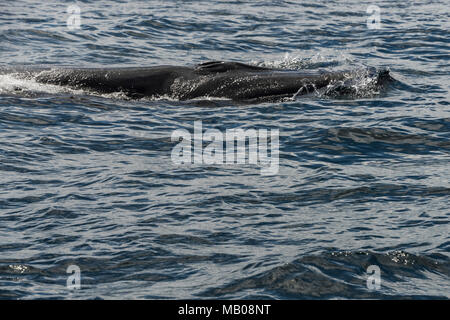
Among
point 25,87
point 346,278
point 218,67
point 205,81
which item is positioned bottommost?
point 346,278

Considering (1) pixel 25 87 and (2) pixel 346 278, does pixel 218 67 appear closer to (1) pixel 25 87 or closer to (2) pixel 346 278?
(1) pixel 25 87

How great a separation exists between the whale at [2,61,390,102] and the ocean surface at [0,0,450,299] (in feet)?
0.96

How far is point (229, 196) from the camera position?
1181 cm

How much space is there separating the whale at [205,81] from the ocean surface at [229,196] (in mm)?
294

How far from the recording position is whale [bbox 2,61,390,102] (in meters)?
16.5

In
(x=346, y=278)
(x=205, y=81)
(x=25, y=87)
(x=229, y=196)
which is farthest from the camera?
(x=25, y=87)

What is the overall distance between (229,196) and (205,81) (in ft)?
17.4

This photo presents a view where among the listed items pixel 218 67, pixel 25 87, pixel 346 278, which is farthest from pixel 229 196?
pixel 25 87

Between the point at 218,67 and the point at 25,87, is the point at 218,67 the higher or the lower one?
the higher one

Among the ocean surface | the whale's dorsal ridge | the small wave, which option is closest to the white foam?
the ocean surface

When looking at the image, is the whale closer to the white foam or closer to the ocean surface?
the white foam

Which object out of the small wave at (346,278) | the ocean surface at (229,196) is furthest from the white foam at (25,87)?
the small wave at (346,278)

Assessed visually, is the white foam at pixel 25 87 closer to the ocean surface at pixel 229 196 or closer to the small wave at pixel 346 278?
the ocean surface at pixel 229 196

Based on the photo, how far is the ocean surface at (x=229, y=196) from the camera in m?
9.54
